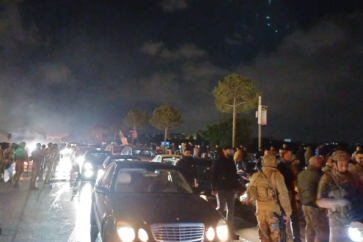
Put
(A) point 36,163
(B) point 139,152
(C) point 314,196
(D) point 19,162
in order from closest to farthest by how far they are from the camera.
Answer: (C) point 314,196
(A) point 36,163
(D) point 19,162
(B) point 139,152

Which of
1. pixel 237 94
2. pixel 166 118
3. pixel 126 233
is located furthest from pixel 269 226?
pixel 166 118

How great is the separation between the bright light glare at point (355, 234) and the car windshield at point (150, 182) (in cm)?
301

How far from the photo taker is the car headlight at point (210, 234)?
537cm

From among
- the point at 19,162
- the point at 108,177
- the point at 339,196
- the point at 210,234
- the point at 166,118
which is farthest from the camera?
the point at 166,118

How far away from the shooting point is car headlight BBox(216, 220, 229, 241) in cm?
548

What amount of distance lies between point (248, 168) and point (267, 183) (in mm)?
14098

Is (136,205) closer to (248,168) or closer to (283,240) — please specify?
(283,240)

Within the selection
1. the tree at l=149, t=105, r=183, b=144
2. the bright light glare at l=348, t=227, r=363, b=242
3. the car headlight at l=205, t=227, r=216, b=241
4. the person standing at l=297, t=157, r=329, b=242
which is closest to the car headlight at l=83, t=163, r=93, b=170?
the person standing at l=297, t=157, r=329, b=242

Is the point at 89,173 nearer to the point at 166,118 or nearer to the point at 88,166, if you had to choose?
the point at 88,166

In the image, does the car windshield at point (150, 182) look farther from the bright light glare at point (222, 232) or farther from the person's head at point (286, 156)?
the person's head at point (286, 156)

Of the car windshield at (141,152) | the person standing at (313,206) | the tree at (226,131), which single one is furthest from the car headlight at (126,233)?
the tree at (226,131)

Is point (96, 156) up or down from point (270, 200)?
up

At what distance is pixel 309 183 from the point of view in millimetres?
6715

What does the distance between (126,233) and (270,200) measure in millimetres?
2161
